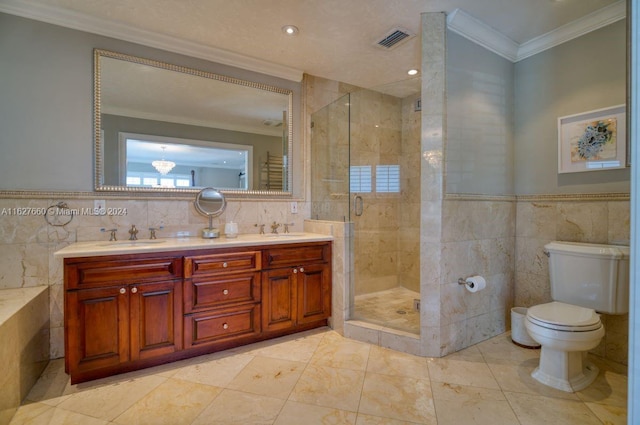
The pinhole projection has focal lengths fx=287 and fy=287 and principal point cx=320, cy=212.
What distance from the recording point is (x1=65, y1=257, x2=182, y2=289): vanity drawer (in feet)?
5.84

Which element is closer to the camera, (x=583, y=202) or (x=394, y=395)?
(x=394, y=395)

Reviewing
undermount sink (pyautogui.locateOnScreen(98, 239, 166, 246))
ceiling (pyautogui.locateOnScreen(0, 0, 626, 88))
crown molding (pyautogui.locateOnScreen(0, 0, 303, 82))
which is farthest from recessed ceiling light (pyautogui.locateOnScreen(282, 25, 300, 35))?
undermount sink (pyautogui.locateOnScreen(98, 239, 166, 246))

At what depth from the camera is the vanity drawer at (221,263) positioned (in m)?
2.10

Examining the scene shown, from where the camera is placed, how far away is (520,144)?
267 centimetres

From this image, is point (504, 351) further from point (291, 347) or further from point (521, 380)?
point (291, 347)

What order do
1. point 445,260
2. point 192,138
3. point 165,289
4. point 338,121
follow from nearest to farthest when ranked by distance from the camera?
point 165,289 → point 445,260 → point 192,138 → point 338,121

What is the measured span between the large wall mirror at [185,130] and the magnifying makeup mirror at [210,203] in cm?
9

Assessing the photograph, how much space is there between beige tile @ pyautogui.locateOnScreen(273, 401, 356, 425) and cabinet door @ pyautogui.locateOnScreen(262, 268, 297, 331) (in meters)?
0.79

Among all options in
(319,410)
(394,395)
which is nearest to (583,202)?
(394,395)

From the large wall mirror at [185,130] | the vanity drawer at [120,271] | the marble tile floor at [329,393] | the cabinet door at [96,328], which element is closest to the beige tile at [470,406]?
the marble tile floor at [329,393]

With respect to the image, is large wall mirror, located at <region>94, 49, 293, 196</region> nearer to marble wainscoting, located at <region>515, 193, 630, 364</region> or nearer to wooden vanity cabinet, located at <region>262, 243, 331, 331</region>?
wooden vanity cabinet, located at <region>262, 243, 331, 331</region>

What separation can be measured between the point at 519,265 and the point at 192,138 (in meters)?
3.24

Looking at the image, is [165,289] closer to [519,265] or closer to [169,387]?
[169,387]

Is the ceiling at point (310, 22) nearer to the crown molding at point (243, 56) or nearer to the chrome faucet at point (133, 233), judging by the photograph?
the crown molding at point (243, 56)
